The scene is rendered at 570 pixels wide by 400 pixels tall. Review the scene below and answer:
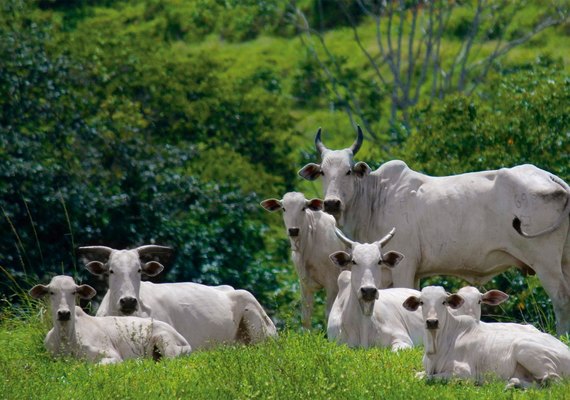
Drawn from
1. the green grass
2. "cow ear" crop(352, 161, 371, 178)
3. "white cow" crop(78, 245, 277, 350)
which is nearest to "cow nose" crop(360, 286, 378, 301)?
the green grass

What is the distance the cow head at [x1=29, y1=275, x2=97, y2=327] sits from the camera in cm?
1462

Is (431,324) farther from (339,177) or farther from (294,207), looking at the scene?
(294,207)

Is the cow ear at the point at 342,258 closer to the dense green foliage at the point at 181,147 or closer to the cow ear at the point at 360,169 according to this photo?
the dense green foliage at the point at 181,147

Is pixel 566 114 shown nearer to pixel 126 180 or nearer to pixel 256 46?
pixel 126 180

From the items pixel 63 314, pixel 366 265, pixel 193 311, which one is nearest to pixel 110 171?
pixel 193 311

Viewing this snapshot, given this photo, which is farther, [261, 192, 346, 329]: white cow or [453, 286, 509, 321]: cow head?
[261, 192, 346, 329]: white cow

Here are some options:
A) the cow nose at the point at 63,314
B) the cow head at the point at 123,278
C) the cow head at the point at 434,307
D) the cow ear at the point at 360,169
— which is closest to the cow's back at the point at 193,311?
the cow head at the point at 123,278

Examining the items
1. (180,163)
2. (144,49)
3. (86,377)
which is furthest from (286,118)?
(86,377)

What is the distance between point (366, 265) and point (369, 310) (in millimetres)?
428

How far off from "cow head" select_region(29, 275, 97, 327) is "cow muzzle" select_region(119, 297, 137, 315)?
55cm

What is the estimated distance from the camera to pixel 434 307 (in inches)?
520

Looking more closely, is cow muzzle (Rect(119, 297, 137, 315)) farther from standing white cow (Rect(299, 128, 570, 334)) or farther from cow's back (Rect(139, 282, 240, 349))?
standing white cow (Rect(299, 128, 570, 334))

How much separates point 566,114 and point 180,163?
987 centimetres

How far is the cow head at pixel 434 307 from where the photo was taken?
13.0 m
